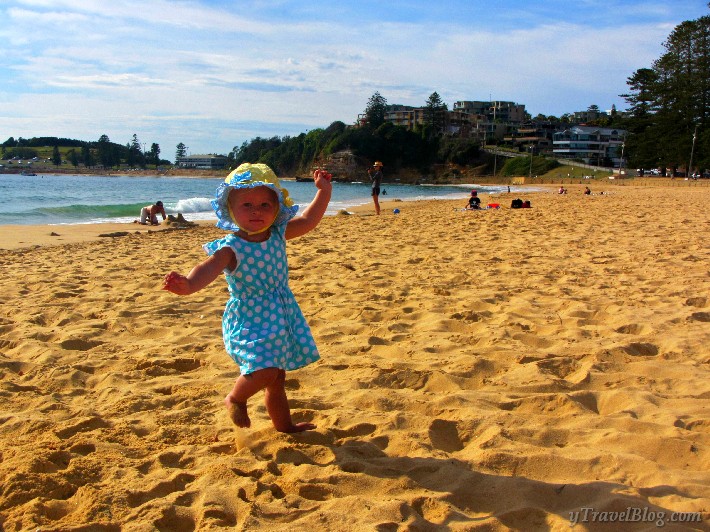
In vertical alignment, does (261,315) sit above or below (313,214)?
below

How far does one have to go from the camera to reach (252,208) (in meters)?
2.64

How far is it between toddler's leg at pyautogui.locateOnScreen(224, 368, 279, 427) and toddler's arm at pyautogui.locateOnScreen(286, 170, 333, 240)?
2.30 feet

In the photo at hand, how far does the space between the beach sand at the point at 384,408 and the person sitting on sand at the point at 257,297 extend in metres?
0.26

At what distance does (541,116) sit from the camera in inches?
5753

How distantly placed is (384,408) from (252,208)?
4.06ft

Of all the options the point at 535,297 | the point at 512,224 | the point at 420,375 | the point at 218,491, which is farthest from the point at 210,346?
the point at 512,224

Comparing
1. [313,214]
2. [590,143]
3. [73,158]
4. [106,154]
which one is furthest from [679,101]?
[73,158]

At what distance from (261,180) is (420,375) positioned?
1.47 metres

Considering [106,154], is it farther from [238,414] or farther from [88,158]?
[238,414]

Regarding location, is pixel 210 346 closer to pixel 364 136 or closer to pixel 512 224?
pixel 512 224

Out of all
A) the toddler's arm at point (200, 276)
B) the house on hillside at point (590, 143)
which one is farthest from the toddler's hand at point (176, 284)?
the house on hillside at point (590, 143)

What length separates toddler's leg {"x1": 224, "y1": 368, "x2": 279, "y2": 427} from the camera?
2545 millimetres

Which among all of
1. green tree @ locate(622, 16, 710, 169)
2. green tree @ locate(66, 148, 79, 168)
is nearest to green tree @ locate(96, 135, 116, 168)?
green tree @ locate(66, 148, 79, 168)

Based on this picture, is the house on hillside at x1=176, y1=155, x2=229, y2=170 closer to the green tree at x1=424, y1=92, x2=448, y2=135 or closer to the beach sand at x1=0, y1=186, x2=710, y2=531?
the green tree at x1=424, y1=92, x2=448, y2=135
